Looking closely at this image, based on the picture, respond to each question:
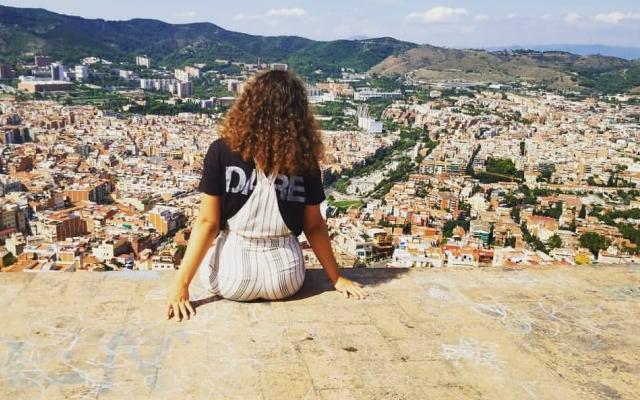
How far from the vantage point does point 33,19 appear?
81688 millimetres

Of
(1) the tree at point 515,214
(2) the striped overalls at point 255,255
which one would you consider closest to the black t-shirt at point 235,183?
(2) the striped overalls at point 255,255

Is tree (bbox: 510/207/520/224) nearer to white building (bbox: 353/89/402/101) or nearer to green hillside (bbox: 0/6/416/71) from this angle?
white building (bbox: 353/89/402/101)

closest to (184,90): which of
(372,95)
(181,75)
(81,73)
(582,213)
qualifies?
(181,75)

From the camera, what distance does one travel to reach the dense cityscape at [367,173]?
16078 millimetres

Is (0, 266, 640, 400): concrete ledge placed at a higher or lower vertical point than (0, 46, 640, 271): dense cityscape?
higher

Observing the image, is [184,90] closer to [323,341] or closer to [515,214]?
[515,214]

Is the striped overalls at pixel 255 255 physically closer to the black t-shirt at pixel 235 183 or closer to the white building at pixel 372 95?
the black t-shirt at pixel 235 183

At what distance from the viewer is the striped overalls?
71.8 inches

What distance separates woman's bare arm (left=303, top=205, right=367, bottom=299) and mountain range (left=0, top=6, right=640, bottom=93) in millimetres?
71962

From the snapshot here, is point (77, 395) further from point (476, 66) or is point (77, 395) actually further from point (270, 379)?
point (476, 66)

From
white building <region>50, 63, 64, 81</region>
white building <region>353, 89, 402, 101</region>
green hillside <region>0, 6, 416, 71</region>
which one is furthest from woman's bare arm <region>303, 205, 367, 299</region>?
green hillside <region>0, 6, 416, 71</region>

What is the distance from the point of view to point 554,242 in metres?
17.1

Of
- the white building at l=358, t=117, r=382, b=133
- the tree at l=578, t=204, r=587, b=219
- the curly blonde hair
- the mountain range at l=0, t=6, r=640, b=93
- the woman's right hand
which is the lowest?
the tree at l=578, t=204, r=587, b=219

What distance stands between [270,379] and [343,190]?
2788 centimetres
